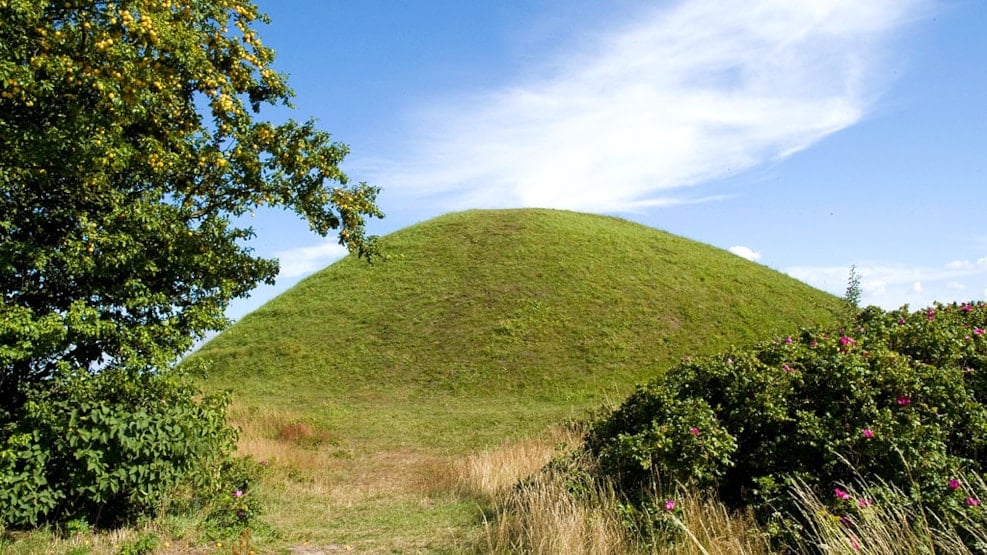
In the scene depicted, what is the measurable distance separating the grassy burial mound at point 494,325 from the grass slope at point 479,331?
103mm

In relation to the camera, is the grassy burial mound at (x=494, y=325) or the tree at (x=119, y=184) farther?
the grassy burial mound at (x=494, y=325)

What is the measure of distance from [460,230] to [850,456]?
1544 inches

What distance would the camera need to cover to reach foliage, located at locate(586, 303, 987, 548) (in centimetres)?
616

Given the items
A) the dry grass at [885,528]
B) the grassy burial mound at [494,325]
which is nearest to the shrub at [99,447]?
the dry grass at [885,528]

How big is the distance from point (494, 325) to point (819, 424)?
2569cm

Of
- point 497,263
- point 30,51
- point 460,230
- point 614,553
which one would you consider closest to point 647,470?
point 614,553

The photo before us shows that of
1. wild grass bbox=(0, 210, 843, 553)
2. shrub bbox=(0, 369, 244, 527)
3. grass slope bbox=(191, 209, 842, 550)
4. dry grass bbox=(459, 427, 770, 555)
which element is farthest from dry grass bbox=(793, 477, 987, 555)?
grass slope bbox=(191, 209, 842, 550)

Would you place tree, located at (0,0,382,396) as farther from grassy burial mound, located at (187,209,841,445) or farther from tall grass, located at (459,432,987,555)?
grassy burial mound, located at (187,209,841,445)

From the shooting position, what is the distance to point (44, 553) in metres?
6.48

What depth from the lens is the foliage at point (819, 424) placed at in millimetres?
6160

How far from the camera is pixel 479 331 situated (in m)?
31.6

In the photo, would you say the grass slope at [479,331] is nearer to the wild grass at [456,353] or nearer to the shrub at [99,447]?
the wild grass at [456,353]

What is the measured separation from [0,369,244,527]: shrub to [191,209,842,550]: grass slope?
6.51 meters

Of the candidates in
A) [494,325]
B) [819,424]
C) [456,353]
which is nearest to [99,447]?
[819,424]
